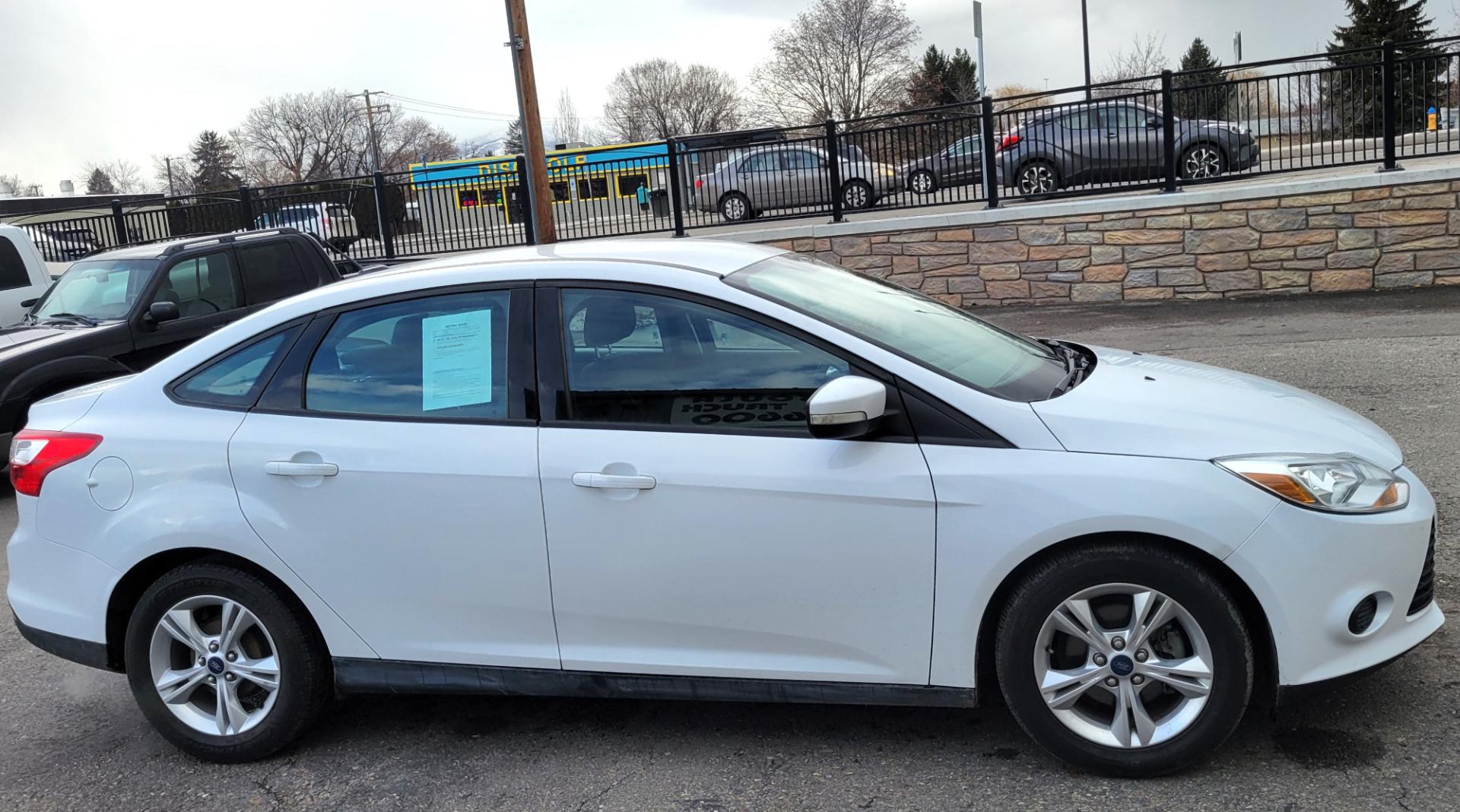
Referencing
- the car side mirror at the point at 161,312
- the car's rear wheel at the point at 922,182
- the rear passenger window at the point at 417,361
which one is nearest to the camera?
the rear passenger window at the point at 417,361

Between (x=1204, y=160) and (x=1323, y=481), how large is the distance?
418 inches

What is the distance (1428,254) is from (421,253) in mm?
12488

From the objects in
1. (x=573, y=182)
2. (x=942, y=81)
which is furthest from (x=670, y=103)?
(x=573, y=182)

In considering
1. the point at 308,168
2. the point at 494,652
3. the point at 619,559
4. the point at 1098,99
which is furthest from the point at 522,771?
the point at 308,168

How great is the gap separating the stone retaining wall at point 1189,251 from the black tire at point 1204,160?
0.68 m

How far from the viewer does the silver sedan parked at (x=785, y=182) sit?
1429 cm

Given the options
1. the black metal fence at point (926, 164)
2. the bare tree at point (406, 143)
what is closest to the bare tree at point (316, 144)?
the bare tree at point (406, 143)

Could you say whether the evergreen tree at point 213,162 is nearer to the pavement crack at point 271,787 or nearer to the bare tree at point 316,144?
the bare tree at point 316,144

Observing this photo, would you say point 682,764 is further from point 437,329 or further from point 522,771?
point 437,329

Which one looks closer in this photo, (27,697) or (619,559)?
(619,559)

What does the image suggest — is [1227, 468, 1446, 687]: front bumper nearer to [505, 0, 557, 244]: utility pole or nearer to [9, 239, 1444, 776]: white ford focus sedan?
[9, 239, 1444, 776]: white ford focus sedan

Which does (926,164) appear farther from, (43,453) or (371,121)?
(371,121)

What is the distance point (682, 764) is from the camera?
364 cm

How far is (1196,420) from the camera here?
333 centimetres
